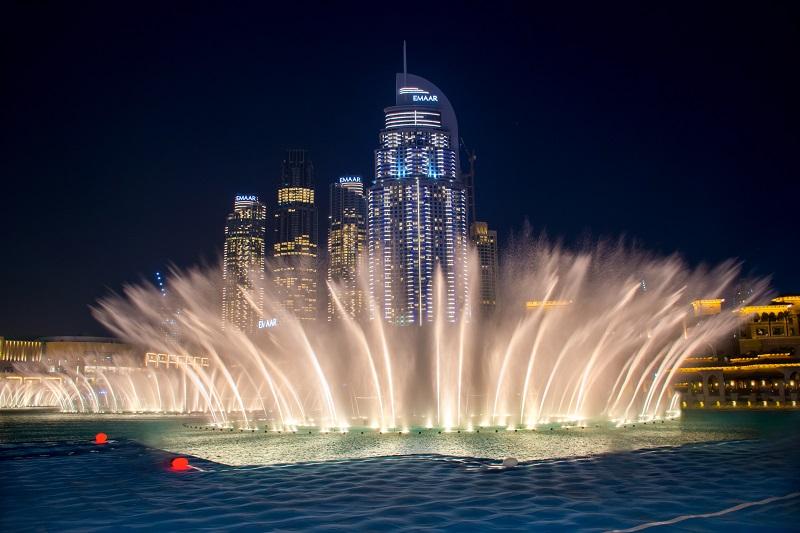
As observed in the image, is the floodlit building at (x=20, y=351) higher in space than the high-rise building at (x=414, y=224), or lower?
lower

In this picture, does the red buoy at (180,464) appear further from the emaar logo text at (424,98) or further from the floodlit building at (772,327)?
the emaar logo text at (424,98)

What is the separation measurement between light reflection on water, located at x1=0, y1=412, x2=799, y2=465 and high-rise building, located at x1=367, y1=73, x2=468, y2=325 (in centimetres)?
8834

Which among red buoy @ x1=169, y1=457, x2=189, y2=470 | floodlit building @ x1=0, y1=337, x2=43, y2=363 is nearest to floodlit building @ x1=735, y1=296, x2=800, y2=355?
red buoy @ x1=169, y1=457, x2=189, y2=470

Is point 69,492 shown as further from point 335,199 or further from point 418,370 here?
point 335,199

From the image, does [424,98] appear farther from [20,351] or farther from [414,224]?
[20,351]

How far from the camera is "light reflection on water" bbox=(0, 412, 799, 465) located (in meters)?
24.8

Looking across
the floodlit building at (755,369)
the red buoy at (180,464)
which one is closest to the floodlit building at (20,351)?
the floodlit building at (755,369)

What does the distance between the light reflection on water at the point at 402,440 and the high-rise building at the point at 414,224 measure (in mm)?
88344

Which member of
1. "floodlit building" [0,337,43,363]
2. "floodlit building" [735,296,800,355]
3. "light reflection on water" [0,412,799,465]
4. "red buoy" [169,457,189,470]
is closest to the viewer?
"red buoy" [169,457,189,470]

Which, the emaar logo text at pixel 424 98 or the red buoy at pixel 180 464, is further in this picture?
the emaar logo text at pixel 424 98

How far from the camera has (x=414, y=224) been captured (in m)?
139

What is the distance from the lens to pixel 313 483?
18031 millimetres

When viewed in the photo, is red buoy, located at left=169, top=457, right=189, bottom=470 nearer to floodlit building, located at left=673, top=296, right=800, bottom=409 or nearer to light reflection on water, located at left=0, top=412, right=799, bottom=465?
light reflection on water, located at left=0, top=412, right=799, bottom=465

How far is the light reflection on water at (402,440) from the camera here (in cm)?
2483
